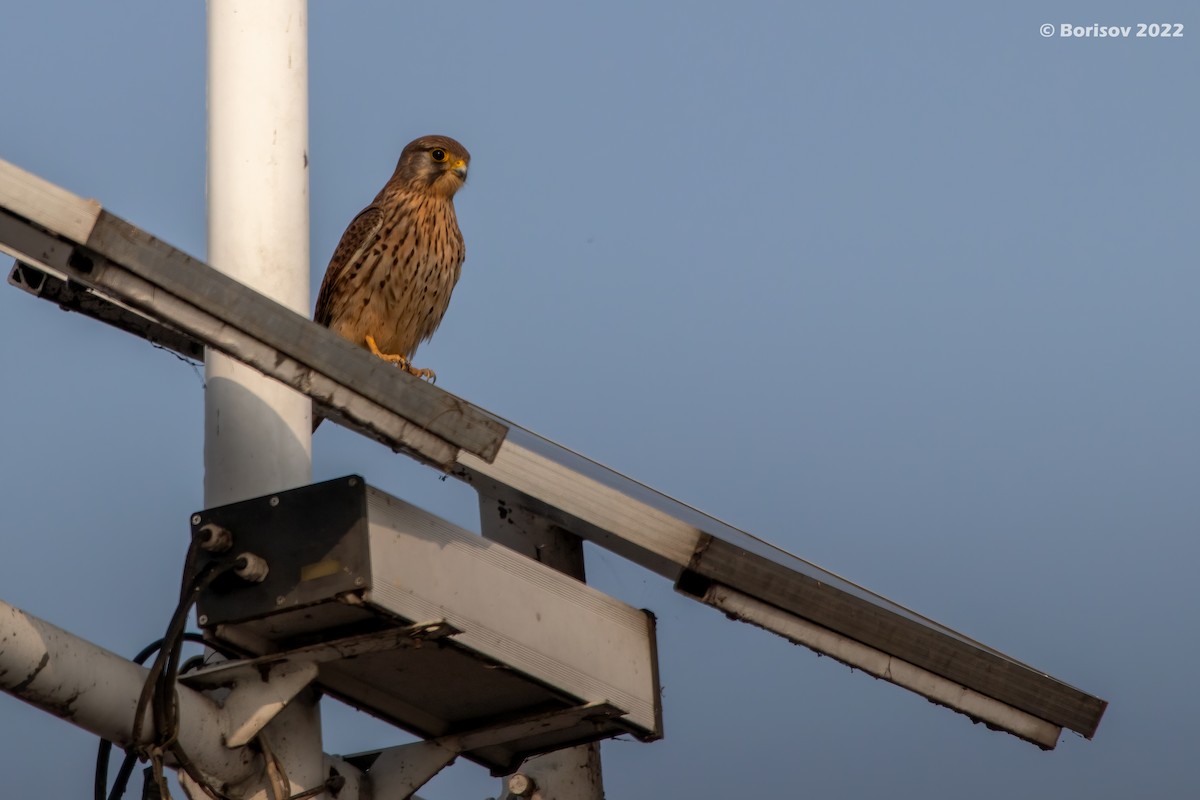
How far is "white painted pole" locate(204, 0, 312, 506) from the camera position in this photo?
3.88 metres

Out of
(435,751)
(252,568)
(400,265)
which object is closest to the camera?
(252,568)

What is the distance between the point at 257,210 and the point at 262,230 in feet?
0.17

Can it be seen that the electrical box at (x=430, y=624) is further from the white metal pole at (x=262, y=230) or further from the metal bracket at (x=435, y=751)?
the white metal pole at (x=262, y=230)

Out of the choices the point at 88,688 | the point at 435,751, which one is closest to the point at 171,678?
the point at 88,688

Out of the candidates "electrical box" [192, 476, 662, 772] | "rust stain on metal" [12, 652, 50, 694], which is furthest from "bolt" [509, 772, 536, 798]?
"rust stain on metal" [12, 652, 50, 694]

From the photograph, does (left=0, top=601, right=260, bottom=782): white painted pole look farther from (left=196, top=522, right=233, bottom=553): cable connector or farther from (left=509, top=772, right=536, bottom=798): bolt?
(left=509, top=772, right=536, bottom=798): bolt

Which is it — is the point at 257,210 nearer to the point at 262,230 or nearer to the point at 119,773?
the point at 262,230

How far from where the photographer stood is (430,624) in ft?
11.3

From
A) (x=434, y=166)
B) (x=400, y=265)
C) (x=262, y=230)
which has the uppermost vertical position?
(x=434, y=166)

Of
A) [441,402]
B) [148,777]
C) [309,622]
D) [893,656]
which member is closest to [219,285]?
[441,402]

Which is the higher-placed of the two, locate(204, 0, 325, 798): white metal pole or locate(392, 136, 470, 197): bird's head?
locate(392, 136, 470, 197): bird's head

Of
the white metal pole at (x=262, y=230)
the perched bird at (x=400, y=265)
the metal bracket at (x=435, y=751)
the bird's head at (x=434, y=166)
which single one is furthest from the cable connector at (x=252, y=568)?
the bird's head at (x=434, y=166)

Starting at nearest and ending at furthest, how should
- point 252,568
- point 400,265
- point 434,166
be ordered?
1. point 252,568
2. point 400,265
3. point 434,166

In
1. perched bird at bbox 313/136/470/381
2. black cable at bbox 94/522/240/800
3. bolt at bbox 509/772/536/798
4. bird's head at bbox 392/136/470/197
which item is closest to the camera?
black cable at bbox 94/522/240/800
